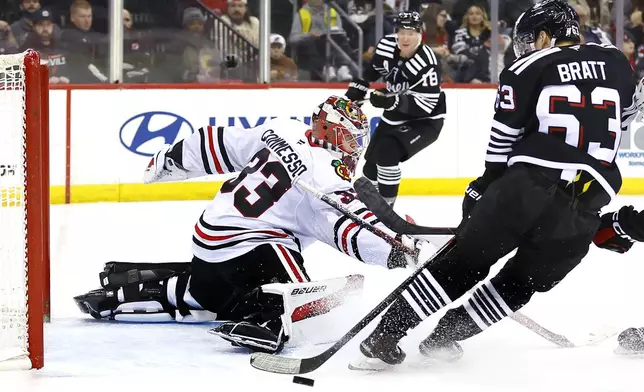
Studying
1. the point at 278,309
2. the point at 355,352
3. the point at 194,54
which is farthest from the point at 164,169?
the point at 194,54

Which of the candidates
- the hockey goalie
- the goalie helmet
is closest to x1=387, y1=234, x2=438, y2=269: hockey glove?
the hockey goalie

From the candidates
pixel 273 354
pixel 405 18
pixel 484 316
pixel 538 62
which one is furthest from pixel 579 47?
pixel 405 18

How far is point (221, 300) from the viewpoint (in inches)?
143

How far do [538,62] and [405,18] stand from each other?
140 inches

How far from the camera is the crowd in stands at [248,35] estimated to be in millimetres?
7242

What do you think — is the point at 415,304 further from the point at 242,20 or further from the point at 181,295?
the point at 242,20

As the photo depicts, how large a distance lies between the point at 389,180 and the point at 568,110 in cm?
363

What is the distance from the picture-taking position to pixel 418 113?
645cm

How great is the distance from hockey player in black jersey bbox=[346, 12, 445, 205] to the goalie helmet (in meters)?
3.25

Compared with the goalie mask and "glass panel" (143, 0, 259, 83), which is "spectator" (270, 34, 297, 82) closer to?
"glass panel" (143, 0, 259, 83)

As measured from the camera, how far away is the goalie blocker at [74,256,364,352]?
10.8 ft

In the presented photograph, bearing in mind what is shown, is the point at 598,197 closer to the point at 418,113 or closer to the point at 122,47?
the point at 418,113

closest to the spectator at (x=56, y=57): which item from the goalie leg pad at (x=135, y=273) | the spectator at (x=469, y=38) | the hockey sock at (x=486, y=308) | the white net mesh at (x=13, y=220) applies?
the spectator at (x=469, y=38)

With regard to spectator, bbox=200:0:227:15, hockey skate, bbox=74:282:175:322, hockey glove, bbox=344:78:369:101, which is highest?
spectator, bbox=200:0:227:15
